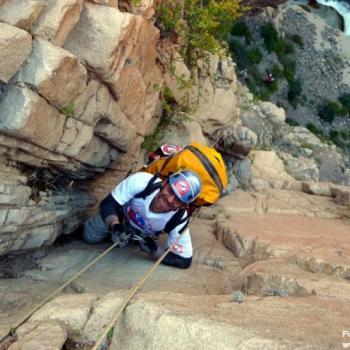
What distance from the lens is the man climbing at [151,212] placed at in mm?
6883

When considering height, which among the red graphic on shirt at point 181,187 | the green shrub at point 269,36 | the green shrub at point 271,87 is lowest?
the red graphic on shirt at point 181,187

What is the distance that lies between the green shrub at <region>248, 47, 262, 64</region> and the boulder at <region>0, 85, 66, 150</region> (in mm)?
29942

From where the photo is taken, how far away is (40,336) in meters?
4.05

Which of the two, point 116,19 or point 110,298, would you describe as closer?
point 110,298

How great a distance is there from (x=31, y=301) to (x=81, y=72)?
2.95 m

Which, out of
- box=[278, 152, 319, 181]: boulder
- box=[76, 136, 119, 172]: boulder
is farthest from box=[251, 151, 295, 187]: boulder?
box=[76, 136, 119, 172]: boulder

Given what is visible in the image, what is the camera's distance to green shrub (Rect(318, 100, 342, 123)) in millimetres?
37416

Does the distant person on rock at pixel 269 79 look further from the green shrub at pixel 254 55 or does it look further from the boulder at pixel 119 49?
the boulder at pixel 119 49

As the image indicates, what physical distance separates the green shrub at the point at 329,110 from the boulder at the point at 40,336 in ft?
119

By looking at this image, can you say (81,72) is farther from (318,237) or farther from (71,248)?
(318,237)

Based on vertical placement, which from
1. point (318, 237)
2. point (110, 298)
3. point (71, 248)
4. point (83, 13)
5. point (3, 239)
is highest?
point (83, 13)

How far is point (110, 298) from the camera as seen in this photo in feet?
15.3

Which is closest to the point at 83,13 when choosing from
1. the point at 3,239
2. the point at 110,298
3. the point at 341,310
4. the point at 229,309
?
the point at 3,239

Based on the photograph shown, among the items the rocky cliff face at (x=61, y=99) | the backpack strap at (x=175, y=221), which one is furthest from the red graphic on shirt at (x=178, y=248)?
the rocky cliff face at (x=61, y=99)
